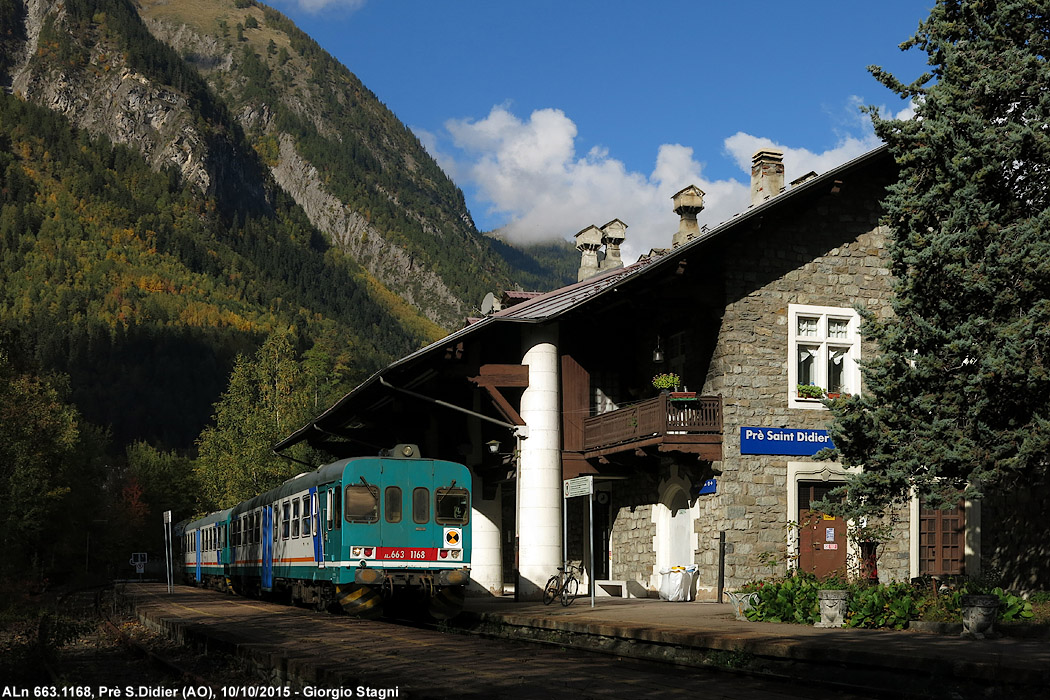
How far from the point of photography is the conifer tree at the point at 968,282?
1786cm

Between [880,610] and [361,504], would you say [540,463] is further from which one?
[880,610]

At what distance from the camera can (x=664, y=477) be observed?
89.2ft

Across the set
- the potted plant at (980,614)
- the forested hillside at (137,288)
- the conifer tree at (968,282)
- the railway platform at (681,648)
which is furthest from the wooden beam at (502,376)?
the forested hillside at (137,288)

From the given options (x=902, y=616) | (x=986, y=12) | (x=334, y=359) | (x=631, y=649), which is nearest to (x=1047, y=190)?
(x=986, y=12)

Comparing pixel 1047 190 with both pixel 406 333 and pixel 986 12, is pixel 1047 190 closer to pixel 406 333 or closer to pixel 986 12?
pixel 986 12

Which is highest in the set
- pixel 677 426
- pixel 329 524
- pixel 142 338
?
pixel 142 338

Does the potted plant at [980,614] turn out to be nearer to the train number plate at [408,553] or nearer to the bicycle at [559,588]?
the train number plate at [408,553]

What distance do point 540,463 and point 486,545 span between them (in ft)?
21.6

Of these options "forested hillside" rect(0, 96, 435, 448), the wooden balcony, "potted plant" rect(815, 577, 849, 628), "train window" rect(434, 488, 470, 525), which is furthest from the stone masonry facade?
"forested hillside" rect(0, 96, 435, 448)

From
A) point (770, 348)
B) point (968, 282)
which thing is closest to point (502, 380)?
point (770, 348)

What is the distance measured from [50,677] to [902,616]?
9.91 m

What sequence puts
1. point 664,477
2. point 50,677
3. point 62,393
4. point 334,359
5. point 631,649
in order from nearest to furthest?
point 50,677 → point 631,649 → point 664,477 → point 62,393 → point 334,359

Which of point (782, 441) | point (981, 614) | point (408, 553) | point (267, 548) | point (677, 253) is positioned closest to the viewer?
point (981, 614)

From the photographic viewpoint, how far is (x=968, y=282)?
18.2 m
